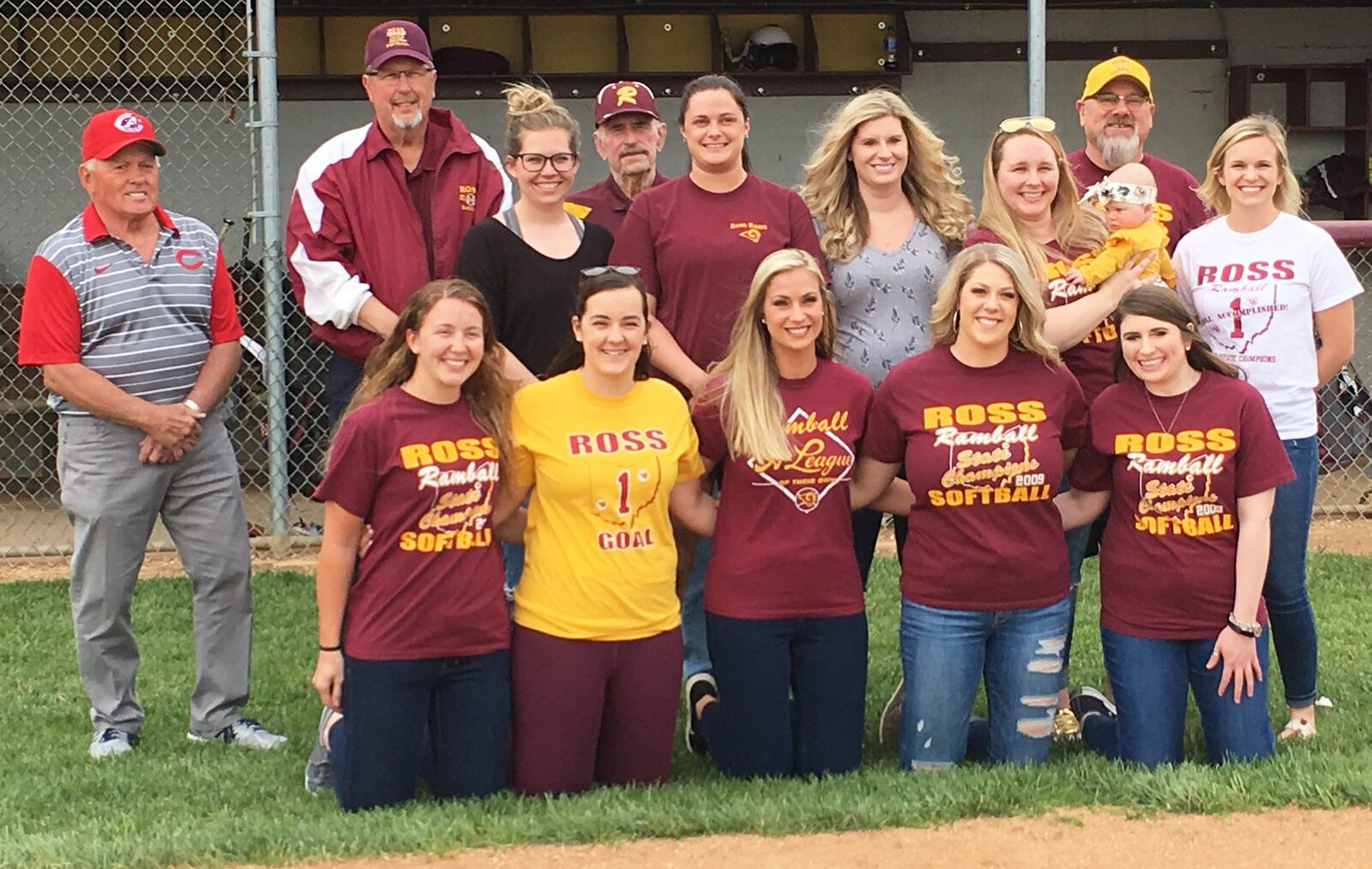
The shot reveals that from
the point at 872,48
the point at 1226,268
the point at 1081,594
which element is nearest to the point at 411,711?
the point at 1226,268

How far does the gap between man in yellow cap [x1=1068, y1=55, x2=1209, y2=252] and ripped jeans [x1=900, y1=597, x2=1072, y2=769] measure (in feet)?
4.94

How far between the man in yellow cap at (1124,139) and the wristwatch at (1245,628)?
141 cm

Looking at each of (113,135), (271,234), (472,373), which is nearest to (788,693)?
(472,373)

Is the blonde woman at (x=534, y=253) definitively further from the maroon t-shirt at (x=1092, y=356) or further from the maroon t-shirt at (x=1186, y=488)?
the maroon t-shirt at (x=1186, y=488)

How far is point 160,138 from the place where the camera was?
10.7 metres

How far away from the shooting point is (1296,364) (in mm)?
4754

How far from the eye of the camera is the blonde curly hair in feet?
15.3

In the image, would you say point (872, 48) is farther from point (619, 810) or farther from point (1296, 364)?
point (619, 810)

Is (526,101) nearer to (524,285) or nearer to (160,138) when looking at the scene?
(524,285)

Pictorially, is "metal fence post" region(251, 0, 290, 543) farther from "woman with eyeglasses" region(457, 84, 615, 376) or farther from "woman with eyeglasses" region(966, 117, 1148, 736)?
"woman with eyeglasses" region(966, 117, 1148, 736)

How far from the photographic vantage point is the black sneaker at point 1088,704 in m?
4.88

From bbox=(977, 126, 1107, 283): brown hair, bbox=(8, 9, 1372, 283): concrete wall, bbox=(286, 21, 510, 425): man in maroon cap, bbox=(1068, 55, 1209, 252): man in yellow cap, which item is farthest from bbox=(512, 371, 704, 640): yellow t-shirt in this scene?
bbox=(8, 9, 1372, 283): concrete wall

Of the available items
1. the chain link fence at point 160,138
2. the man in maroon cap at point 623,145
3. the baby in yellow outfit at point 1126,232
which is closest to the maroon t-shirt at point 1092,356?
the baby in yellow outfit at point 1126,232

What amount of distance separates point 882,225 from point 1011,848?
187cm
